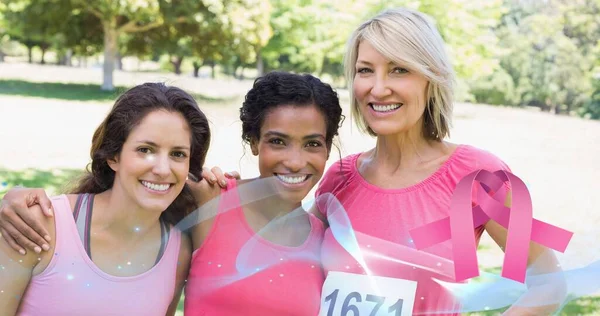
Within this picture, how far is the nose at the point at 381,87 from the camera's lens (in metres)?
1.98

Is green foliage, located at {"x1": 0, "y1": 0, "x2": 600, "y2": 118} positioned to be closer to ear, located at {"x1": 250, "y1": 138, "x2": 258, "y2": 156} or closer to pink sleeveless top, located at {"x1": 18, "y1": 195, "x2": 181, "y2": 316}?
ear, located at {"x1": 250, "y1": 138, "x2": 258, "y2": 156}

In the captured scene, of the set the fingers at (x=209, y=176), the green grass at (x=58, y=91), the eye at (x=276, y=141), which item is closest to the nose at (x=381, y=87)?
the eye at (x=276, y=141)

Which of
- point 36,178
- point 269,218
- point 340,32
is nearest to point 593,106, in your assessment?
point 340,32

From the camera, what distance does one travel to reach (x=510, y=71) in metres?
28.7

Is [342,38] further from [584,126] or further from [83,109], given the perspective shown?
[83,109]

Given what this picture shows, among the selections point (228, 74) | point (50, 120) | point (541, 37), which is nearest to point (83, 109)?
point (50, 120)

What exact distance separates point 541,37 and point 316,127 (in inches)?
1128

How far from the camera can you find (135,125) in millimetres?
1945

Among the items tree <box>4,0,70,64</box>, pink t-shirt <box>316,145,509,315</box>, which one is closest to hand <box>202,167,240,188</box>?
pink t-shirt <box>316,145,509,315</box>

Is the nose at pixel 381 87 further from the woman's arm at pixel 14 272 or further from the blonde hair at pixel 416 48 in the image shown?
the woman's arm at pixel 14 272

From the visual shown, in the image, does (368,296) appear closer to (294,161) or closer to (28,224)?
(294,161)

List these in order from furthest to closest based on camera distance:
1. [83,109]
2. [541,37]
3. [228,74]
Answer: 1. [228,74]
2. [541,37]
3. [83,109]

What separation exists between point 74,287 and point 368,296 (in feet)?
2.60

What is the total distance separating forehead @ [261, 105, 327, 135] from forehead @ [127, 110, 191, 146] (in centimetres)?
26
